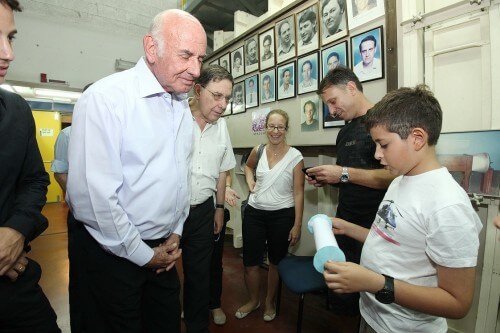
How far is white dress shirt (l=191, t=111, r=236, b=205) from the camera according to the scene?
1.71 m

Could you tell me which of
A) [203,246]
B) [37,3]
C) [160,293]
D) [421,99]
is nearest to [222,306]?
[203,246]

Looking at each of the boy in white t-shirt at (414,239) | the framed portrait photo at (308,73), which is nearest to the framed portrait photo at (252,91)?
the framed portrait photo at (308,73)

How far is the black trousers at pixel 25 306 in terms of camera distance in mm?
908

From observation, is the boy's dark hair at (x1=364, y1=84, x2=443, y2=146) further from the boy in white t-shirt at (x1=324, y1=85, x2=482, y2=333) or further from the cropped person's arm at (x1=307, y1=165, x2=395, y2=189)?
the cropped person's arm at (x1=307, y1=165, x2=395, y2=189)

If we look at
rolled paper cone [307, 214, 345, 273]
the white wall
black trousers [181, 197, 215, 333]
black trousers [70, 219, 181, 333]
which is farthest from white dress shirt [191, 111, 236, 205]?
the white wall

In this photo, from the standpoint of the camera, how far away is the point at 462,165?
1.56 meters

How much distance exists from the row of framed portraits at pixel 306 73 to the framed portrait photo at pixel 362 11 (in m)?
0.09

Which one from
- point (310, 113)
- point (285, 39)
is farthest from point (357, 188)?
point (285, 39)

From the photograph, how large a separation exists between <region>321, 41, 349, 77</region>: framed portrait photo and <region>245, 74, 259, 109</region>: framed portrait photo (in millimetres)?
977

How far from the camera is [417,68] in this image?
172cm

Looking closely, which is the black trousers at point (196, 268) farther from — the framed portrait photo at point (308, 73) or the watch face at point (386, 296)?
the framed portrait photo at point (308, 73)

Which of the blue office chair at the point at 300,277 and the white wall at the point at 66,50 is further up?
the white wall at the point at 66,50

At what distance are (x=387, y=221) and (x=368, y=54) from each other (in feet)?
4.96

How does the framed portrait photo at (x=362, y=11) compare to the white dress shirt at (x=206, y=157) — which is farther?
the framed portrait photo at (x=362, y=11)
